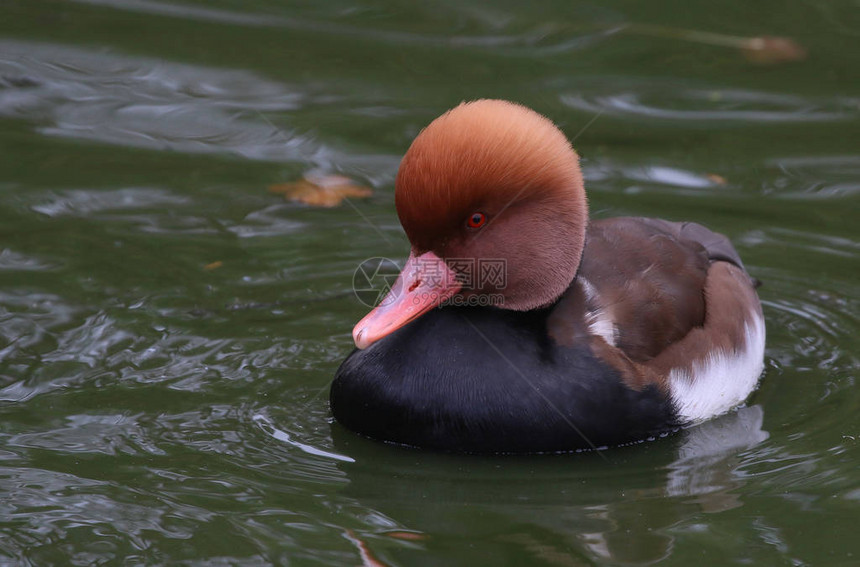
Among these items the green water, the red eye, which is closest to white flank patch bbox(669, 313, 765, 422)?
the green water

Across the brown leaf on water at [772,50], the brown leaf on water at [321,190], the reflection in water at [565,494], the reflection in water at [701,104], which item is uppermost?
the brown leaf on water at [772,50]

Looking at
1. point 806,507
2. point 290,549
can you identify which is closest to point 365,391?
point 290,549

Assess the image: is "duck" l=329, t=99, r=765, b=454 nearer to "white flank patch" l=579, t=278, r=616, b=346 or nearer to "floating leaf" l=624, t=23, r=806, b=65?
"white flank patch" l=579, t=278, r=616, b=346

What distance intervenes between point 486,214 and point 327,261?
2063mm

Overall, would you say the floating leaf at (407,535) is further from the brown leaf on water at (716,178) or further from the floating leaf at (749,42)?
the floating leaf at (749,42)

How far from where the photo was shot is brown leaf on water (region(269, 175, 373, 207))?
7609 mm

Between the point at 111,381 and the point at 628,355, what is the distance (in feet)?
7.05

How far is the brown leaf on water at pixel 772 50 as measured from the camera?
921 centimetres

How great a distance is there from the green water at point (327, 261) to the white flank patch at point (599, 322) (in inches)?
19.2

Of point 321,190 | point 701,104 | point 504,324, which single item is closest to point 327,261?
point 321,190

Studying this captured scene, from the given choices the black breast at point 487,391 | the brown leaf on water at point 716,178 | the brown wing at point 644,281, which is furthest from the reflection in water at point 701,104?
the black breast at point 487,391

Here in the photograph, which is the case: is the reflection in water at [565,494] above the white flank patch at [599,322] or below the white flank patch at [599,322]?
below

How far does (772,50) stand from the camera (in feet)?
30.4

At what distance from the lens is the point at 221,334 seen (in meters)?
6.05
